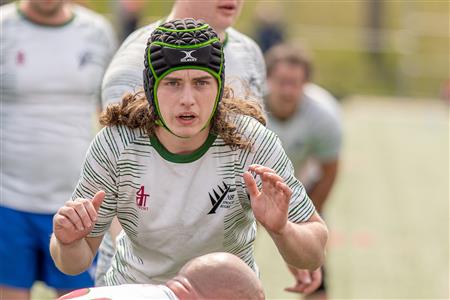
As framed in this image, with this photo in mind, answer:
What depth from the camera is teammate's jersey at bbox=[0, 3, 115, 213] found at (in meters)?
6.10

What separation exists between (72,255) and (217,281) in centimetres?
103

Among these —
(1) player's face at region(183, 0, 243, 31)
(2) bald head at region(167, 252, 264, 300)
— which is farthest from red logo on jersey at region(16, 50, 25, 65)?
(2) bald head at region(167, 252, 264, 300)

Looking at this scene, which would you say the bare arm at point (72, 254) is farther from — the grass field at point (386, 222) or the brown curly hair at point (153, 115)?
the grass field at point (386, 222)

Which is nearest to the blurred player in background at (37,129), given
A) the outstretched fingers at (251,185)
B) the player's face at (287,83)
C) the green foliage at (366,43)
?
the player's face at (287,83)

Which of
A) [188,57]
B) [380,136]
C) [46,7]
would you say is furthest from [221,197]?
[380,136]

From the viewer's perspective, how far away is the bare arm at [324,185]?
7.79m

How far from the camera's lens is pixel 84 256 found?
420cm

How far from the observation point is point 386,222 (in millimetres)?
11312

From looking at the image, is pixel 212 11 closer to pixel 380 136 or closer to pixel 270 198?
pixel 270 198

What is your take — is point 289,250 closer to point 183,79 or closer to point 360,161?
point 183,79

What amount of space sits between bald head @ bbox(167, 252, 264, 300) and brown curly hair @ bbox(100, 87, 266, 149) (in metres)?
0.87

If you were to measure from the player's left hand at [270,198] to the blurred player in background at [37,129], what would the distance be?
94.0 inches

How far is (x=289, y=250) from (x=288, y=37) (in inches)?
884

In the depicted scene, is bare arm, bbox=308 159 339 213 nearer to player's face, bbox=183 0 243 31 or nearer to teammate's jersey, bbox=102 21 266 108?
teammate's jersey, bbox=102 21 266 108
